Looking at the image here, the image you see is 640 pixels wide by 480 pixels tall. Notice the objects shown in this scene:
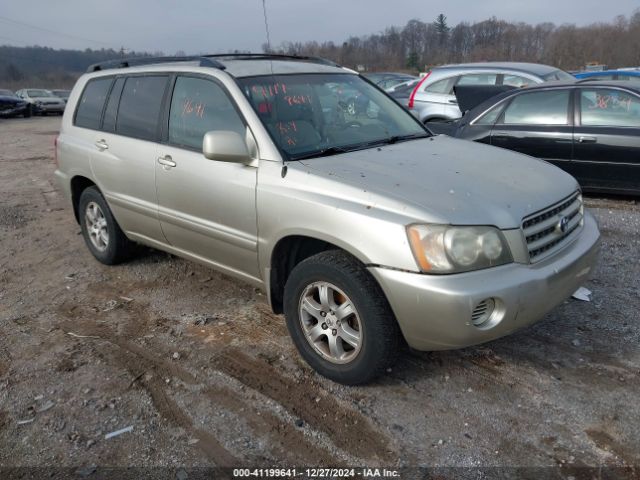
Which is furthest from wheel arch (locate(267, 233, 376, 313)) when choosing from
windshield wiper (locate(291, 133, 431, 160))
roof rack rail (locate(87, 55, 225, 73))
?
roof rack rail (locate(87, 55, 225, 73))

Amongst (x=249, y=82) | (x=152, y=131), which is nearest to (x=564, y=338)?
(x=249, y=82)

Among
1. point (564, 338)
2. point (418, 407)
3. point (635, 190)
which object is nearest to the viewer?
point (418, 407)

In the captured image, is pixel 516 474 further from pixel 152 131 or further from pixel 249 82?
pixel 152 131

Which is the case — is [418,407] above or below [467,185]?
below

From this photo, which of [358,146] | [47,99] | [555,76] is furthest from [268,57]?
[47,99]

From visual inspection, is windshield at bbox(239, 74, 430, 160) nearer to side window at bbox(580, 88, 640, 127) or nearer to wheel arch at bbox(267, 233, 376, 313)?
wheel arch at bbox(267, 233, 376, 313)

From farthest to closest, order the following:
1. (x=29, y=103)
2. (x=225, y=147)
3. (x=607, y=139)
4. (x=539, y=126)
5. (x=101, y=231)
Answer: (x=29, y=103) → (x=539, y=126) → (x=607, y=139) → (x=101, y=231) → (x=225, y=147)

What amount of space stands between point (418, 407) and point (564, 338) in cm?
124

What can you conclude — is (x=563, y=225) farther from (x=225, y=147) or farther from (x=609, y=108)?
(x=609, y=108)

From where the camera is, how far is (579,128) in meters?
6.57

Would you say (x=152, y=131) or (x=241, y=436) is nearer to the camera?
(x=241, y=436)

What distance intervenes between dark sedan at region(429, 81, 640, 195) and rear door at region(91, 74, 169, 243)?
4.50m

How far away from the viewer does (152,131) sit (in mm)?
4227

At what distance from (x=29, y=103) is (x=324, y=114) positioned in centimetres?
2961
